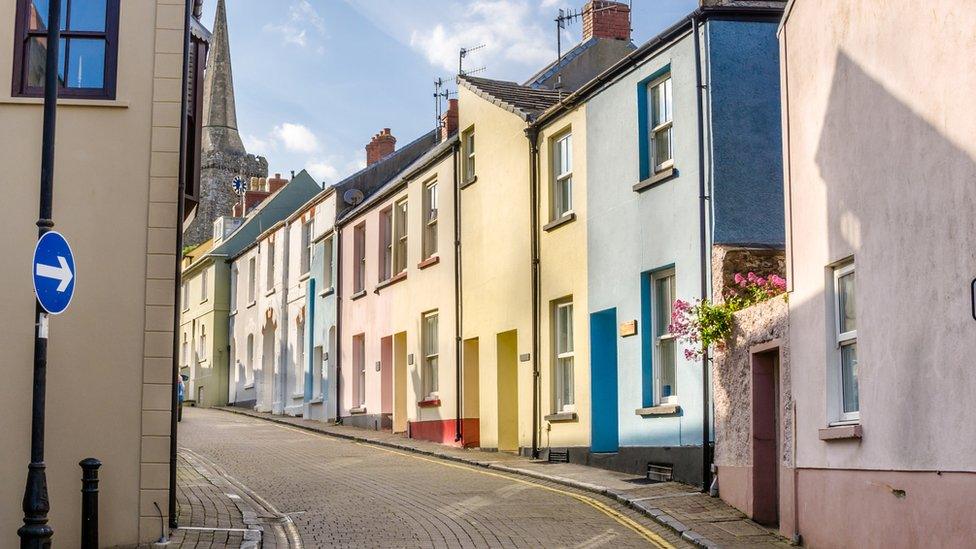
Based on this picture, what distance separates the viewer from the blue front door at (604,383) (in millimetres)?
18688

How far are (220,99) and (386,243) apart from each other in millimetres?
99600

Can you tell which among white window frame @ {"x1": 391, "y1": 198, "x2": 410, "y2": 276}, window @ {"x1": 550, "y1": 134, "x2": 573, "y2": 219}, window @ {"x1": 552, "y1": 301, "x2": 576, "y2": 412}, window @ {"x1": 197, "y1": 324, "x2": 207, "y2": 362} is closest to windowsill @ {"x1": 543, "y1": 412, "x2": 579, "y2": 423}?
window @ {"x1": 552, "y1": 301, "x2": 576, "y2": 412}

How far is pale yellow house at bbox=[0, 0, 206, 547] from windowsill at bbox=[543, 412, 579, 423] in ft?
27.5

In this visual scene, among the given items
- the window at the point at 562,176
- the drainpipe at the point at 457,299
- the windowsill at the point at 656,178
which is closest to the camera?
the windowsill at the point at 656,178

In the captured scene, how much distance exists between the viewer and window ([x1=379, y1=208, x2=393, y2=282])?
30.2m

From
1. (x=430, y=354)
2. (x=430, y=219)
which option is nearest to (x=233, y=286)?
(x=430, y=219)

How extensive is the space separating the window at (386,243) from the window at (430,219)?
2642 mm

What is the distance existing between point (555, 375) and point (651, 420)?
3.73 metres

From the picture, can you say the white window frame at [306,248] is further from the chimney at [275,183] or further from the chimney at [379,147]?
the chimney at [275,183]

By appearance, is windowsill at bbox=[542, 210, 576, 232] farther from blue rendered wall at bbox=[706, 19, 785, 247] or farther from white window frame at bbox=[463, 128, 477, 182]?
white window frame at bbox=[463, 128, 477, 182]

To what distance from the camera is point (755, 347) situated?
1375 cm

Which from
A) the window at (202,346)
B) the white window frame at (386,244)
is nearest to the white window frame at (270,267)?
the window at (202,346)

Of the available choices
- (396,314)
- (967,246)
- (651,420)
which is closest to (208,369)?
(396,314)

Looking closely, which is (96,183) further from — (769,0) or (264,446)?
(264,446)
